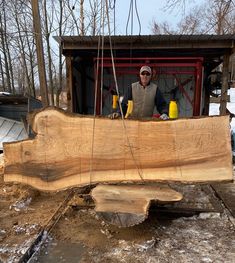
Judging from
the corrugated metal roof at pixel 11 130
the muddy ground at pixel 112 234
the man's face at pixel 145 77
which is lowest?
the muddy ground at pixel 112 234

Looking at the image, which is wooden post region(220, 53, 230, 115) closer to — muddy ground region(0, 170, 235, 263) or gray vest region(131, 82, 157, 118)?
gray vest region(131, 82, 157, 118)

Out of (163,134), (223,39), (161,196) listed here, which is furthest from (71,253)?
(223,39)

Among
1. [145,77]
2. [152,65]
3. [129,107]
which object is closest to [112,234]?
[129,107]

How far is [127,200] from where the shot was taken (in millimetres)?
3834

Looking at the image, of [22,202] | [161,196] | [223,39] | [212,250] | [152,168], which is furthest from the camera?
[223,39]

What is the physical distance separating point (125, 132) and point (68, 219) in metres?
1.30

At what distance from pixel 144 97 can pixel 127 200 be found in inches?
69.5

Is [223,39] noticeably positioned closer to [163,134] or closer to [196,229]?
[163,134]

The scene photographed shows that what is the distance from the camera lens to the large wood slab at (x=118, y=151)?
4.00m

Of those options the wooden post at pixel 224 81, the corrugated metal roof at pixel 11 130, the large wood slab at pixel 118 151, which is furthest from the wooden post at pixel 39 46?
the wooden post at pixel 224 81

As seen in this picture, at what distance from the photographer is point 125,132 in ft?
13.6

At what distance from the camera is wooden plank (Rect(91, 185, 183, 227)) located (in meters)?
3.61

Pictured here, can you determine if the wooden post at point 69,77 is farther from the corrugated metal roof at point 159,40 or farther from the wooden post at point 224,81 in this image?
the wooden post at point 224,81

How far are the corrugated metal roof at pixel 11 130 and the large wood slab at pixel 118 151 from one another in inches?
207
